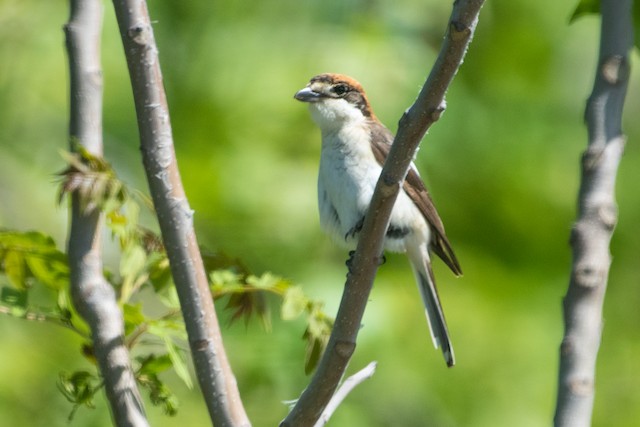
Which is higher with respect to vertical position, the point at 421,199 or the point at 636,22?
the point at 636,22

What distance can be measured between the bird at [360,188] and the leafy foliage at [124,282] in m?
1.18

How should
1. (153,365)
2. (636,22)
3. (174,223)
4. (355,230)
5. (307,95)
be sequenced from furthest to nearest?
(307,95) < (355,230) < (153,365) < (636,22) < (174,223)

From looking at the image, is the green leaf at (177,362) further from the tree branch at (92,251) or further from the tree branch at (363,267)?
the tree branch at (363,267)

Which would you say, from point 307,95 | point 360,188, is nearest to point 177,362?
point 360,188

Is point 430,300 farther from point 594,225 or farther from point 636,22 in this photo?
point 594,225

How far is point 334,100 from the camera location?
4.20 meters

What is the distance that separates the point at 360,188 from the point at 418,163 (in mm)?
1169

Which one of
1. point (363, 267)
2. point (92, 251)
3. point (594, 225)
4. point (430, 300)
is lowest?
point (430, 300)

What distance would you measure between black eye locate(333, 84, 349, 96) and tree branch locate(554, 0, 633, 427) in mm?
2109

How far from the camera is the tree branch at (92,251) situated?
2354 millimetres

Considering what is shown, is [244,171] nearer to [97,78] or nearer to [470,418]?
[470,418]

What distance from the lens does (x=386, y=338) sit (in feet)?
14.7

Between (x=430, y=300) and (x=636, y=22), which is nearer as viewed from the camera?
(x=636, y=22)

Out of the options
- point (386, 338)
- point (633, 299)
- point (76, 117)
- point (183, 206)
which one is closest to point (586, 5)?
point (183, 206)
